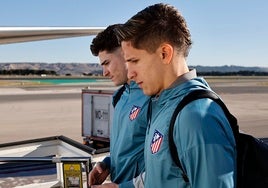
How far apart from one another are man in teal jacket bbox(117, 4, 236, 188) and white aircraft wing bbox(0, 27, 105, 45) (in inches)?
142

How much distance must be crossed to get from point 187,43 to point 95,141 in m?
6.91

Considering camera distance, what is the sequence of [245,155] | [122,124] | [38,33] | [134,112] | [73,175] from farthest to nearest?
1. [38,33]
2. [122,124]
3. [134,112]
4. [73,175]
5. [245,155]

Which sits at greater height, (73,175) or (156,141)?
(156,141)

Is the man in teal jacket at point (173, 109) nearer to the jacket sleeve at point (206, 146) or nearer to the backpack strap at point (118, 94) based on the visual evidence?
the jacket sleeve at point (206, 146)

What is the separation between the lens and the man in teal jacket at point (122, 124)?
8.35ft

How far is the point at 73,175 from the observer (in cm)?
229

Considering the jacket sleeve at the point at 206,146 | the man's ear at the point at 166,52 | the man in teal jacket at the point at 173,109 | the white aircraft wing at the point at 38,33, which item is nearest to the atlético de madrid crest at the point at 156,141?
the man in teal jacket at the point at 173,109

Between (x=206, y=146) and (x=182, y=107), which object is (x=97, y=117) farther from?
(x=206, y=146)

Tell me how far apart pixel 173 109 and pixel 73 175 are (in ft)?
3.52

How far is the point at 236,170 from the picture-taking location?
136 cm

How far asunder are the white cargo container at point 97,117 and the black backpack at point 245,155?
6.45 meters

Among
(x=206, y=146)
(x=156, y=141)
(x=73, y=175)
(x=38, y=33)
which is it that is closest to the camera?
(x=206, y=146)

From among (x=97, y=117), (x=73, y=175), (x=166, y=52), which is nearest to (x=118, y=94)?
(x=73, y=175)

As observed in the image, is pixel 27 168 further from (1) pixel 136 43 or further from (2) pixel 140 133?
(1) pixel 136 43
